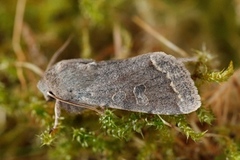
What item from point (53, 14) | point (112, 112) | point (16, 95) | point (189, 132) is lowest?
point (189, 132)

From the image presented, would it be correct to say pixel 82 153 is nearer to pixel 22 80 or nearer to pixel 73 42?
pixel 22 80

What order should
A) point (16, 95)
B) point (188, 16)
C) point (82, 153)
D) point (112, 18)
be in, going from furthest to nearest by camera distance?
point (188, 16), point (112, 18), point (16, 95), point (82, 153)

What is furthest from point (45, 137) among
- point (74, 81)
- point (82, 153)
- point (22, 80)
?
point (22, 80)

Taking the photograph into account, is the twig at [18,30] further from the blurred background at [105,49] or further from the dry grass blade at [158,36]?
the dry grass blade at [158,36]

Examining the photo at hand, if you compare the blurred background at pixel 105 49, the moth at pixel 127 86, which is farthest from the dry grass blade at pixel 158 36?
the moth at pixel 127 86

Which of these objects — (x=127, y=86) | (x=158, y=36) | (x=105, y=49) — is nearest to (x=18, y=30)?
(x=105, y=49)

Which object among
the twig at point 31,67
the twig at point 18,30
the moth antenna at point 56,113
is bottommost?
the moth antenna at point 56,113
